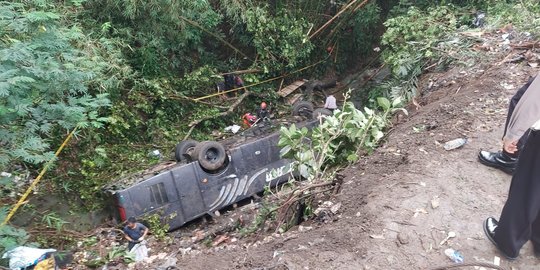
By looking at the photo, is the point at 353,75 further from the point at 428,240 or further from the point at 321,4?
the point at 428,240

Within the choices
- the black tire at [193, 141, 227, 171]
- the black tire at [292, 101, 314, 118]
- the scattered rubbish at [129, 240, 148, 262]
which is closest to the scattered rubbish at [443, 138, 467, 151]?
the black tire at [193, 141, 227, 171]

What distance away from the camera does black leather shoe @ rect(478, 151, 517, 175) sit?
338 cm

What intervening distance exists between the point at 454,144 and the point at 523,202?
1.52 meters

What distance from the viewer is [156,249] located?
5.08 m

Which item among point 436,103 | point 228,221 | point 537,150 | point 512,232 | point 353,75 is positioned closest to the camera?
point 537,150

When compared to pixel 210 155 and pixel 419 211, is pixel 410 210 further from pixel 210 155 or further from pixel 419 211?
pixel 210 155

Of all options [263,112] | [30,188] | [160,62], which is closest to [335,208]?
[30,188]

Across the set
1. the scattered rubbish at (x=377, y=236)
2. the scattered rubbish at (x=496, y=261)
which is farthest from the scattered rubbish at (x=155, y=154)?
the scattered rubbish at (x=496, y=261)

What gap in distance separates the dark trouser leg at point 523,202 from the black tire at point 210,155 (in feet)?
12.7

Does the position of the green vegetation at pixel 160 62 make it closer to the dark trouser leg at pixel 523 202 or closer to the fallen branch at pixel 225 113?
the fallen branch at pixel 225 113

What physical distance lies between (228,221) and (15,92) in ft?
10.5

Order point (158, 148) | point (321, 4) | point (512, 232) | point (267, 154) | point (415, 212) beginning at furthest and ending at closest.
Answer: point (321, 4) < point (158, 148) < point (267, 154) < point (415, 212) < point (512, 232)

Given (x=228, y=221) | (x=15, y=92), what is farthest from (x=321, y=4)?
(x=15, y=92)

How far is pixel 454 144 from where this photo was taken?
3.82m
